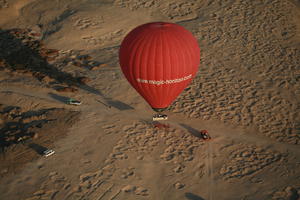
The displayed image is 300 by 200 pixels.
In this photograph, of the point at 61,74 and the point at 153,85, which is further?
the point at 61,74

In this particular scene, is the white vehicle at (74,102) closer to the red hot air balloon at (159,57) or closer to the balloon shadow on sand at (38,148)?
the balloon shadow on sand at (38,148)

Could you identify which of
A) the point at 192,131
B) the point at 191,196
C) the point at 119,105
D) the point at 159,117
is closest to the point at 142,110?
the point at 159,117

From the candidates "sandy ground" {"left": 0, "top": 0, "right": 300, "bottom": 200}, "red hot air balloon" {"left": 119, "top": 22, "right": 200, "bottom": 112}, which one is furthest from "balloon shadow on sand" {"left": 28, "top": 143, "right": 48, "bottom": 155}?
"red hot air balloon" {"left": 119, "top": 22, "right": 200, "bottom": 112}

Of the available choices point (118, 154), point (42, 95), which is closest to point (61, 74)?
point (42, 95)

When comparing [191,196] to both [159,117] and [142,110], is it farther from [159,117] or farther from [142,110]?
[142,110]

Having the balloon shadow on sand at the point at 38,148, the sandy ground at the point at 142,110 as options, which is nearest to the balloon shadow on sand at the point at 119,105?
the sandy ground at the point at 142,110

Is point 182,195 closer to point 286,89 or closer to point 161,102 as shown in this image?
point 161,102

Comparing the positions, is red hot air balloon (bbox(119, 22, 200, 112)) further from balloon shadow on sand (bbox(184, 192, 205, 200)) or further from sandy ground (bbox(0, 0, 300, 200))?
balloon shadow on sand (bbox(184, 192, 205, 200))
